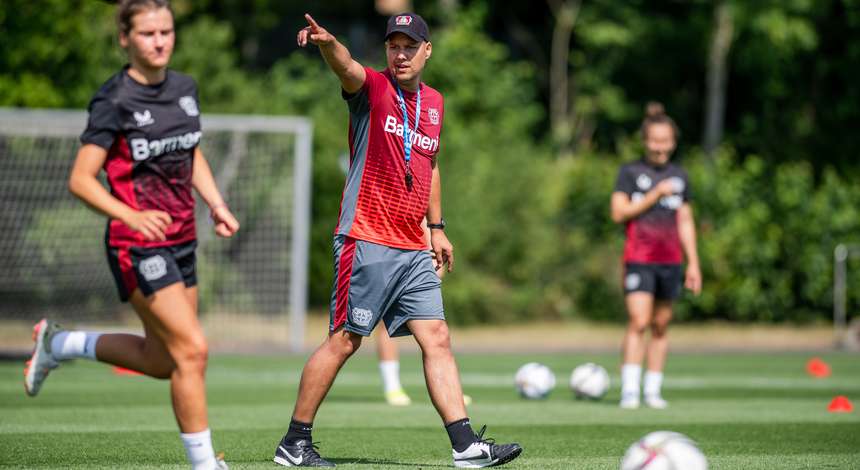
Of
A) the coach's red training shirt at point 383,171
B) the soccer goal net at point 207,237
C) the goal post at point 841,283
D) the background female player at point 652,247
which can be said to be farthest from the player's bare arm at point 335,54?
the goal post at point 841,283

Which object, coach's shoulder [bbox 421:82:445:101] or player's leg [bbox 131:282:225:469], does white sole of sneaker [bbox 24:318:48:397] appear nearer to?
player's leg [bbox 131:282:225:469]

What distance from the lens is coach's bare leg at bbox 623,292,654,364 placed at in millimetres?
10969

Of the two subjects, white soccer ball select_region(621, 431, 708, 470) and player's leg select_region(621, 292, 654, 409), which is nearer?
white soccer ball select_region(621, 431, 708, 470)

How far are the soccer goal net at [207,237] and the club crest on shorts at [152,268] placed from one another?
12.6 meters

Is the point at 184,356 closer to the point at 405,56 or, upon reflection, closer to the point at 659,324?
the point at 405,56

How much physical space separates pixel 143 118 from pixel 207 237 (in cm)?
1641

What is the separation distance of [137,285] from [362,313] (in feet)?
4.84

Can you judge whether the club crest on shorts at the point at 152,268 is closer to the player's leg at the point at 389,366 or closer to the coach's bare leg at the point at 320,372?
the coach's bare leg at the point at 320,372

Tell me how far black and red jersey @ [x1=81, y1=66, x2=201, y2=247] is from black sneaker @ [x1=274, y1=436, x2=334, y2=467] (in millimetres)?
1449

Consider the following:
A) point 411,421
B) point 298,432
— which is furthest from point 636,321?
point 298,432

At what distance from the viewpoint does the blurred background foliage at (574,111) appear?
24250 millimetres

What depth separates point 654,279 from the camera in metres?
11.1

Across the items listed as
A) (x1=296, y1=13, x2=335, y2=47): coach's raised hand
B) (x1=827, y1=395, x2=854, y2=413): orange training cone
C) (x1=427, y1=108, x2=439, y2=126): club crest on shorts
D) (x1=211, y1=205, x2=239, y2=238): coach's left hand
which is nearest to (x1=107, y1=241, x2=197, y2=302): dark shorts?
(x1=211, y1=205, x2=239, y2=238): coach's left hand

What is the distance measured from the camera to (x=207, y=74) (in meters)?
26.7
